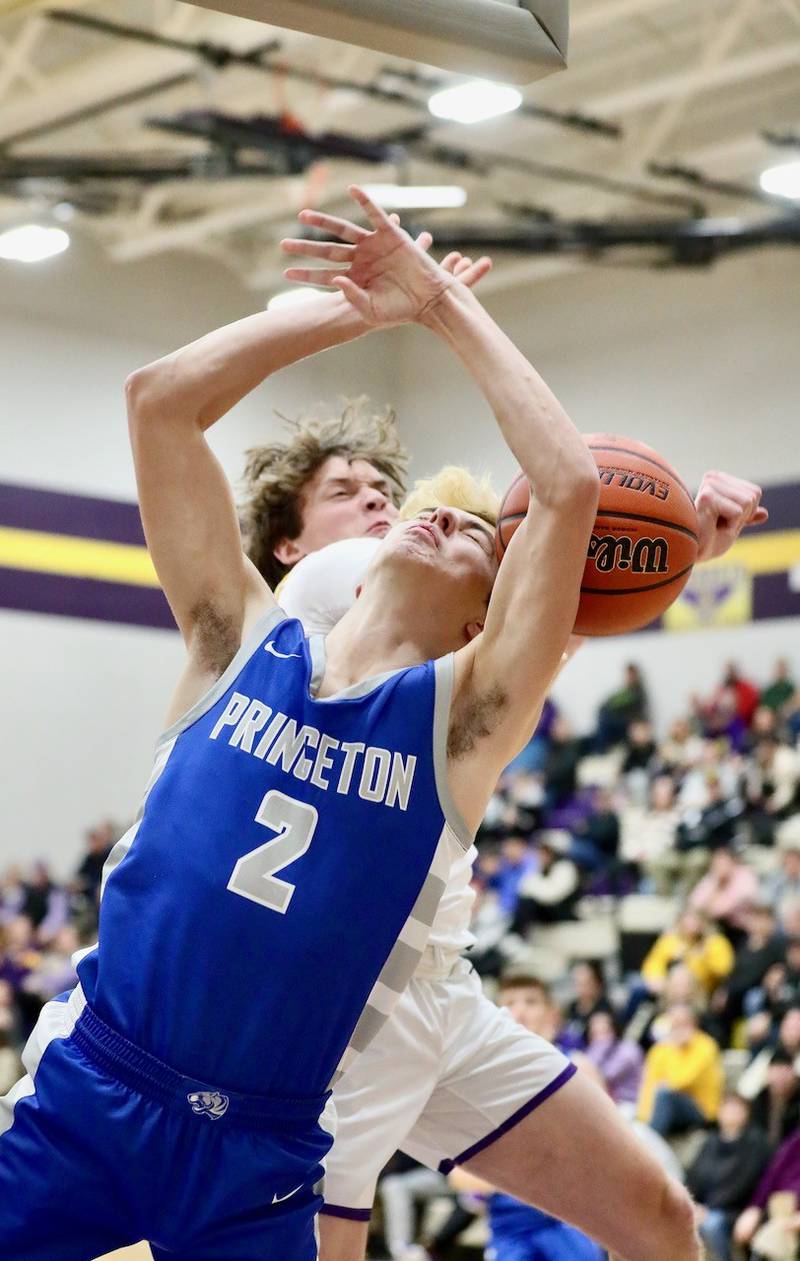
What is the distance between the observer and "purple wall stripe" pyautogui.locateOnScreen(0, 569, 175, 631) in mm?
19578

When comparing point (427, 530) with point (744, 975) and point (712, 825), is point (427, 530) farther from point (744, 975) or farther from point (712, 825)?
point (712, 825)

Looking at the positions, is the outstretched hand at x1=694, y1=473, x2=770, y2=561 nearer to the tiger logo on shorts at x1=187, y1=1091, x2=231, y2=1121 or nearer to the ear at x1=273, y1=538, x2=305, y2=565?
the ear at x1=273, y1=538, x2=305, y2=565

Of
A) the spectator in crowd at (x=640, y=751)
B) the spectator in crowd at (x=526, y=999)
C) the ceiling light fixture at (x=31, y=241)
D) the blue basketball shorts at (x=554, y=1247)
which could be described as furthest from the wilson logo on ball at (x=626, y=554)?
the spectator in crowd at (x=640, y=751)

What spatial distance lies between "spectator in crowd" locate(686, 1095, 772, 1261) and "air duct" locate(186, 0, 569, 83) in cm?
790

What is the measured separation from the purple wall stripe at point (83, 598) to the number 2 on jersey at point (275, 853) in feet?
55.7

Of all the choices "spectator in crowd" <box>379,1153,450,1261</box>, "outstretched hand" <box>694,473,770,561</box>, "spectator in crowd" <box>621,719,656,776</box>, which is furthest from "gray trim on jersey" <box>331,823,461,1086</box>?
"spectator in crowd" <box>621,719,656,776</box>

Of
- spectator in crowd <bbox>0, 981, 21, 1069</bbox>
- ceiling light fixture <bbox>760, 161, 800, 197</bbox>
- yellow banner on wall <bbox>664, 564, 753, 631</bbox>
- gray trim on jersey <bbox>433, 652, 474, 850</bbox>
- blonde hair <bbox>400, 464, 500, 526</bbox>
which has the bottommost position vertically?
spectator in crowd <bbox>0, 981, 21, 1069</bbox>

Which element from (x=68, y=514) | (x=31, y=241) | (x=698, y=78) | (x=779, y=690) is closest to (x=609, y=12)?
(x=698, y=78)

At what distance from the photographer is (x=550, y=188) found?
19.5 meters

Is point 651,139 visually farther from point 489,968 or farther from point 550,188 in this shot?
point 489,968

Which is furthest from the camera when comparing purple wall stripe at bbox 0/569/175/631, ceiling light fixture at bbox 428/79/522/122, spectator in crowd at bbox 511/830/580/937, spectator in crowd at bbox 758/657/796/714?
purple wall stripe at bbox 0/569/175/631

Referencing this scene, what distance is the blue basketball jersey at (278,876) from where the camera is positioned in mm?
2977

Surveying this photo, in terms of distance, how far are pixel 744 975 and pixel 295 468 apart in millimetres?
8596

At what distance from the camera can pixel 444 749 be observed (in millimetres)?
3148
